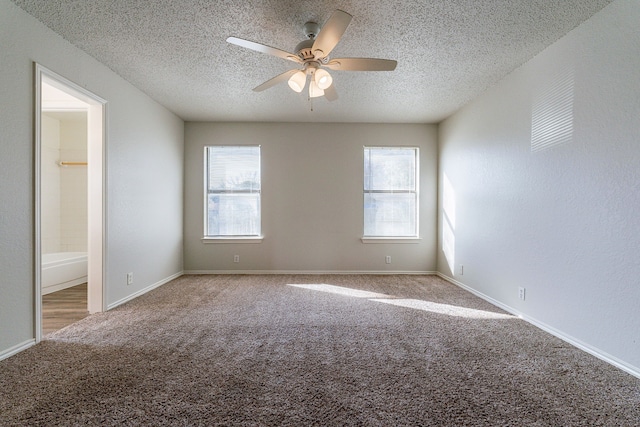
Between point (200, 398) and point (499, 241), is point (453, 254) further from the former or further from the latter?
point (200, 398)

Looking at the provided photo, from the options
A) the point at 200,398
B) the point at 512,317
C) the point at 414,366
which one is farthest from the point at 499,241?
the point at 200,398

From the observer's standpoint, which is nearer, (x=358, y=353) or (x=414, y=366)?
(x=414, y=366)

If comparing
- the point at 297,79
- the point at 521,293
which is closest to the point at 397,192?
the point at 521,293

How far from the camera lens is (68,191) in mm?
4840

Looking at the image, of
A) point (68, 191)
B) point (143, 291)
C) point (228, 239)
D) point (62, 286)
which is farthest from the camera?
point (68, 191)

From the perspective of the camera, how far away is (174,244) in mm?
4340

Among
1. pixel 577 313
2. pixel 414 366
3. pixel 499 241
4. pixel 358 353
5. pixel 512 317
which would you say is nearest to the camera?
pixel 414 366

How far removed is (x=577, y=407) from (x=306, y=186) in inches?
152

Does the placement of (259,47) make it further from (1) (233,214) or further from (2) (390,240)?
(2) (390,240)

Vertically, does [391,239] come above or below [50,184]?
below

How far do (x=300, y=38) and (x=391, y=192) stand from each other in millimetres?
2981

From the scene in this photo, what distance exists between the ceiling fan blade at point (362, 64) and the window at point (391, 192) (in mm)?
2598

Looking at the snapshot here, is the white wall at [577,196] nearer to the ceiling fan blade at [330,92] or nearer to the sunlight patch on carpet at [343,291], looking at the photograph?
the sunlight patch on carpet at [343,291]

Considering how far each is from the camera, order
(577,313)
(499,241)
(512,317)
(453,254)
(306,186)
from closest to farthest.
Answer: (577,313) < (512,317) < (499,241) < (453,254) < (306,186)
